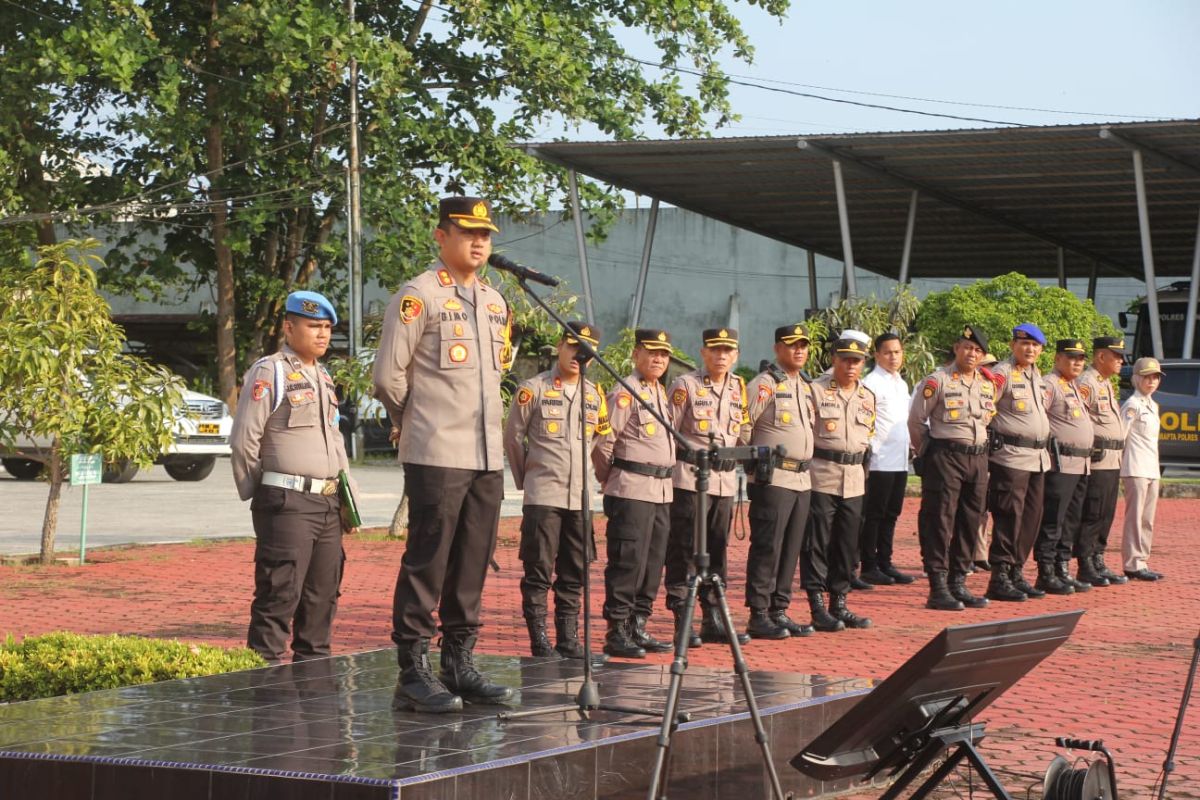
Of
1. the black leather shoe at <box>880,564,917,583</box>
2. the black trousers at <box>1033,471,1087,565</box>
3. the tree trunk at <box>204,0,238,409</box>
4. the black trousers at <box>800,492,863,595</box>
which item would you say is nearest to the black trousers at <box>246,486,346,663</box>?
the black trousers at <box>800,492,863,595</box>

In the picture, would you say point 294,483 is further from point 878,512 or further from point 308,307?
Answer: point 878,512

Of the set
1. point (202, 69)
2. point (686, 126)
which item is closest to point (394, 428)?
point (202, 69)

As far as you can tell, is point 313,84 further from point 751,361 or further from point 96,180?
point 751,361

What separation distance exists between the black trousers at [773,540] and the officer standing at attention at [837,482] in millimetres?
313

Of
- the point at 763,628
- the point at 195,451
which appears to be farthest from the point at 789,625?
the point at 195,451

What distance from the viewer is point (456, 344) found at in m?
5.76

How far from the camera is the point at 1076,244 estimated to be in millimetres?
37812

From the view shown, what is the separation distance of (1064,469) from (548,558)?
17.5 feet

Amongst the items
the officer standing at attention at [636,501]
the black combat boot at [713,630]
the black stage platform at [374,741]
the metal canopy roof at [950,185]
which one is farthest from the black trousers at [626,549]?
the metal canopy roof at [950,185]

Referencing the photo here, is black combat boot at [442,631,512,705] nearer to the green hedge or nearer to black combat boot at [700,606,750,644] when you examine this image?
the green hedge

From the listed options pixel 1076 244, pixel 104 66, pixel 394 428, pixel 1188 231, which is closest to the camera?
pixel 394 428

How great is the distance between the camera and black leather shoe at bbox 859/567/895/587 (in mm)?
12969

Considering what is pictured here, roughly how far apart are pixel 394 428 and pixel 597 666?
1.56m

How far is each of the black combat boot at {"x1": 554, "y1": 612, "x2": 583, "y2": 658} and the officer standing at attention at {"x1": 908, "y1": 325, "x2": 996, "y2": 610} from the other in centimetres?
359
